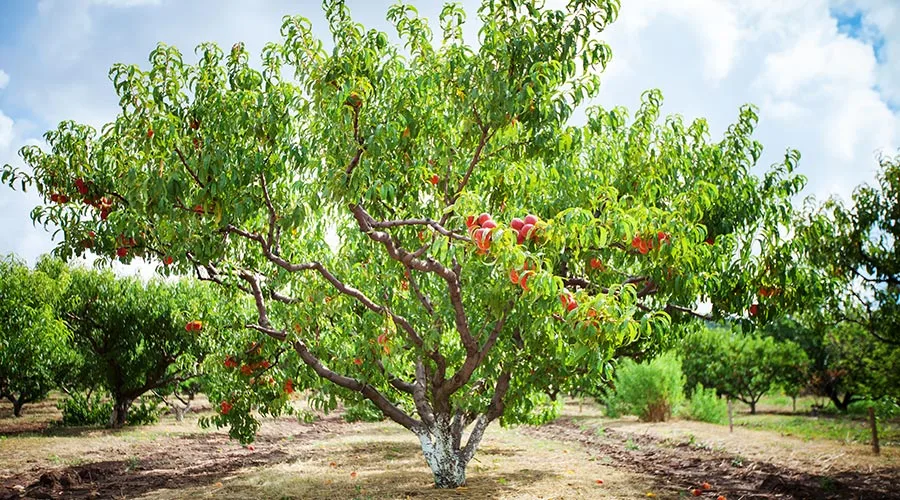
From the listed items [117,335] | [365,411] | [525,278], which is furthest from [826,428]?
[117,335]

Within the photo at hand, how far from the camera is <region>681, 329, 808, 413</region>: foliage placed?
2475 cm

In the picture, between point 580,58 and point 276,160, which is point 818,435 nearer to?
point 580,58

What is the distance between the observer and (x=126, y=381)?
1886 centimetres

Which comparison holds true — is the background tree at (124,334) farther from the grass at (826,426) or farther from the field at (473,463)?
the grass at (826,426)

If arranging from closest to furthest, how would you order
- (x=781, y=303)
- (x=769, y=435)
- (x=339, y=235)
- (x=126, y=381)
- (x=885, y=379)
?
(x=781, y=303), (x=339, y=235), (x=885, y=379), (x=769, y=435), (x=126, y=381)

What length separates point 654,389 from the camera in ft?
64.1

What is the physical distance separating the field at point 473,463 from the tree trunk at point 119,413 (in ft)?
2.11

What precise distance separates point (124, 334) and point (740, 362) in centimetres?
2219

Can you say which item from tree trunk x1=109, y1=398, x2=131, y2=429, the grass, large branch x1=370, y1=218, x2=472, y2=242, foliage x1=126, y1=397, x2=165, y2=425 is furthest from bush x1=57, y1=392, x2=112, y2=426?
the grass

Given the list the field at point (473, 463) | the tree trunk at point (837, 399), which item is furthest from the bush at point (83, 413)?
the tree trunk at point (837, 399)

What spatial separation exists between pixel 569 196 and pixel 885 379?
12299 millimetres

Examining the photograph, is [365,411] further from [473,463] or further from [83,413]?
[83,413]

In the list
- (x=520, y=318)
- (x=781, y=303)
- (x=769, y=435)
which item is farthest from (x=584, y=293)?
(x=769, y=435)

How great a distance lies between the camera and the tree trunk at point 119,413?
1878 centimetres
